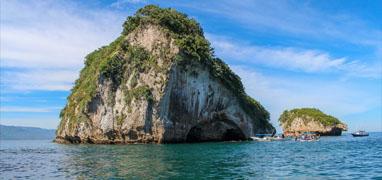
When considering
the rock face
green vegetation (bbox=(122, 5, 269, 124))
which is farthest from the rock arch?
the rock face

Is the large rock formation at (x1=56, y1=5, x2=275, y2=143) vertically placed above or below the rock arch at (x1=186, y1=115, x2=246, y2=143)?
above

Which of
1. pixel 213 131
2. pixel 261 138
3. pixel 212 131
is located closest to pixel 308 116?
pixel 261 138

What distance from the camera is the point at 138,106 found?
223 ft

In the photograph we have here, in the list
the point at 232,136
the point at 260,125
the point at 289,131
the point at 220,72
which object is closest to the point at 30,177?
the point at 220,72

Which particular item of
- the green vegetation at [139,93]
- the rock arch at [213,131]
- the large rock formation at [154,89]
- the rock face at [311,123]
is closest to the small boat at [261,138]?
the rock arch at [213,131]

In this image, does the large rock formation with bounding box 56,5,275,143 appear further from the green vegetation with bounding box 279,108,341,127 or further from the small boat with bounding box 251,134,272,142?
the green vegetation with bounding box 279,108,341,127

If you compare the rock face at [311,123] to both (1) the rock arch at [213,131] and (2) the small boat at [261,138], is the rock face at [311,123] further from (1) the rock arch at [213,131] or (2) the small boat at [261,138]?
(1) the rock arch at [213,131]

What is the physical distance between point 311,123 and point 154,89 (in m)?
83.4

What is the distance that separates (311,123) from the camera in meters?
139

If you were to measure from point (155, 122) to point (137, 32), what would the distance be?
1637 cm

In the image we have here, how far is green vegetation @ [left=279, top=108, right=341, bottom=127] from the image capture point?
447ft

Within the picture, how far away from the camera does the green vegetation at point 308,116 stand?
136 m

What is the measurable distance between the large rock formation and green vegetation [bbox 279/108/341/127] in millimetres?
65868

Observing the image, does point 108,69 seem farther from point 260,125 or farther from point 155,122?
point 260,125
